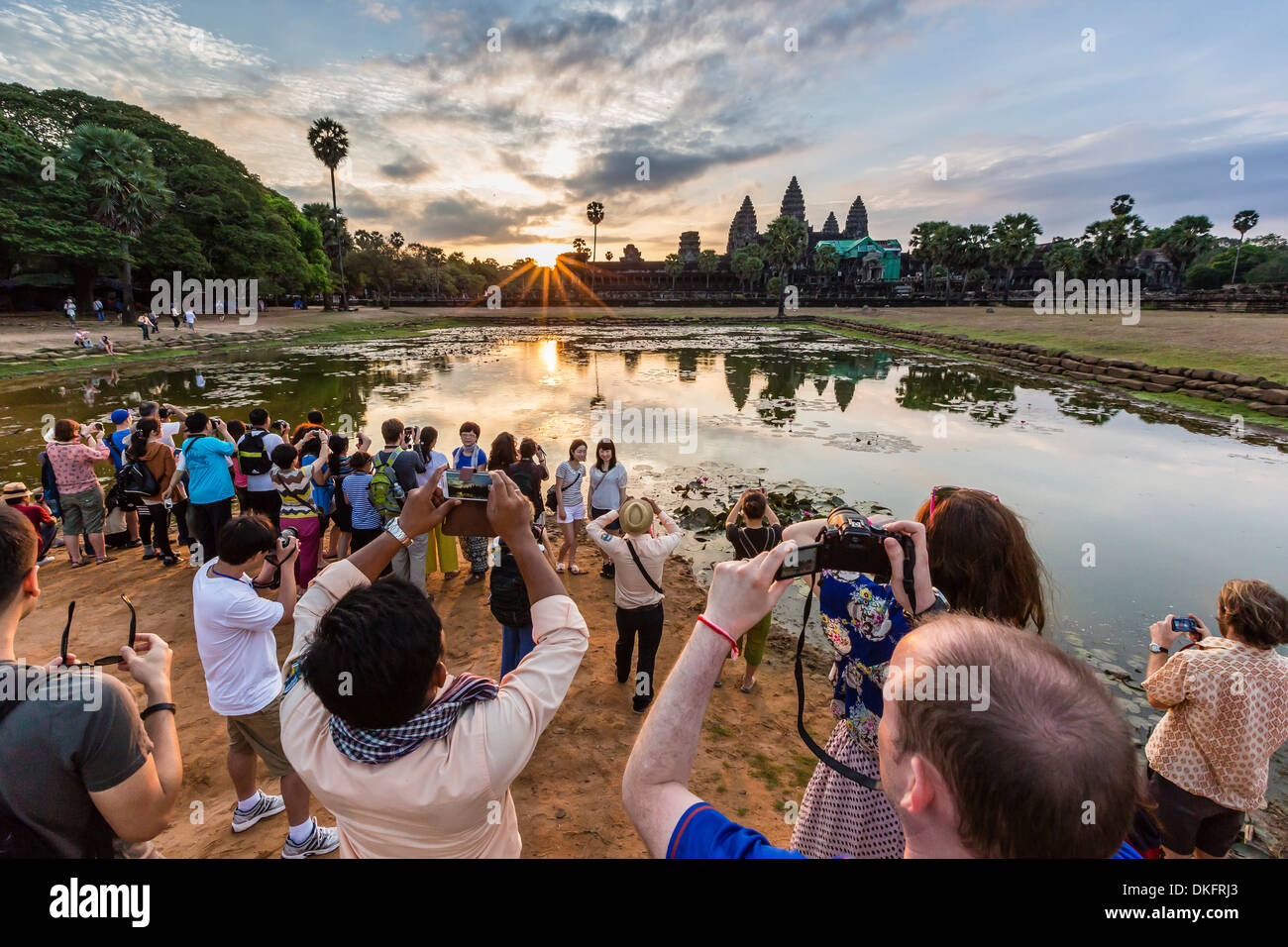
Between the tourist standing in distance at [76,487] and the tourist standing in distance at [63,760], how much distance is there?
6.42 m

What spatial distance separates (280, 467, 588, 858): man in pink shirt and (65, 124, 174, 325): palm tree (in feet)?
146

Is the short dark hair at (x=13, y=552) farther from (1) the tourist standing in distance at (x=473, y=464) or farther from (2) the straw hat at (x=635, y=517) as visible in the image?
(1) the tourist standing in distance at (x=473, y=464)

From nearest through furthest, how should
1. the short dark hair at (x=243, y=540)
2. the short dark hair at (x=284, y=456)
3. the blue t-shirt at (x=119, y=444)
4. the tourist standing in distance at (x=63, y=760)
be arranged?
the tourist standing in distance at (x=63, y=760) → the short dark hair at (x=243, y=540) → the short dark hair at (x=284, y=456) → the blue t-shirt at (x=119, y=444)

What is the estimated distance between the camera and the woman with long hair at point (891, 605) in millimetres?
1890

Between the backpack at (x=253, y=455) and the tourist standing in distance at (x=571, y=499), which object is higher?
the backpack at (x=253, y=455)

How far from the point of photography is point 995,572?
1.92 metres

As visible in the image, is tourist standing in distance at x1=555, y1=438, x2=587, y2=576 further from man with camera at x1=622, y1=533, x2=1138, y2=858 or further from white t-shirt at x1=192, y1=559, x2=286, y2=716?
man with camera at x1=622, y1=533, x2=1138, y2=858

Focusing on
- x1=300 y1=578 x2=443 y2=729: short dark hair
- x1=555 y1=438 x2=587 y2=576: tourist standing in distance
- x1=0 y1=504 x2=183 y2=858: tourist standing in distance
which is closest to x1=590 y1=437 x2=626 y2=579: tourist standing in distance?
x1=555 y1=438 x2=587 y2=576: tourist standing in distance

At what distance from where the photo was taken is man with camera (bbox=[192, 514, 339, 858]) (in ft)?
9.53

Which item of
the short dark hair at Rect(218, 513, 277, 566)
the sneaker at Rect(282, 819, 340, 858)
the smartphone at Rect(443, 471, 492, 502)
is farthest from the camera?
the sneaker at Rect(282, 819, 340, 858)

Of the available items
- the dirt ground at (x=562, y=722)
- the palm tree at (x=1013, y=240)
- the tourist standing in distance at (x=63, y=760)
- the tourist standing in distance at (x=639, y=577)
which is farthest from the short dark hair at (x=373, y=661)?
the palm tree at (x=1013, y=240)

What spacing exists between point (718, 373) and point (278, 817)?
2251cm

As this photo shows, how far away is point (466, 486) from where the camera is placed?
Answer: 6.80 feet
